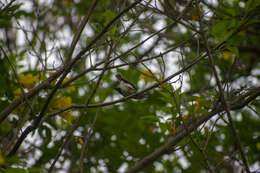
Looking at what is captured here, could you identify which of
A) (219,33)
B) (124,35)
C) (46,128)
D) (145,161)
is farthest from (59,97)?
(219,33)

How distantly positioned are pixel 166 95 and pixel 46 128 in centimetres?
160

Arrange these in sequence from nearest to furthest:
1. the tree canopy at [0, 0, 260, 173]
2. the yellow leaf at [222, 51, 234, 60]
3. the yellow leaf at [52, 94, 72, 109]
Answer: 1. the tree canopy at [0, 0, 260, 173]
2. the yellow leaf at [52, 94, 72, 109]
3. the yellow leaf at [222, 51, 234, 60]

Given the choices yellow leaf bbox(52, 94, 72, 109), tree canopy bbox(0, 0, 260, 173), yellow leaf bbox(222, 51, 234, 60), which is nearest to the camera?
tree canopy bbox(0, 0, 260, 173)

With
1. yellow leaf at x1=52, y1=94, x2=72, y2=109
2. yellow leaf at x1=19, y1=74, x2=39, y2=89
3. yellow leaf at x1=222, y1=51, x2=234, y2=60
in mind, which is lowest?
yellow leaf at x1=52, y1=94, x2=72, y2=109

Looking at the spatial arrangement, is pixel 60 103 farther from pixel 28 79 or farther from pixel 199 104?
pixel 199 104

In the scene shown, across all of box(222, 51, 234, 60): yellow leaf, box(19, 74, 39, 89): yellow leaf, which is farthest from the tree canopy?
box(222, 51, 234, 60): yellow leaf

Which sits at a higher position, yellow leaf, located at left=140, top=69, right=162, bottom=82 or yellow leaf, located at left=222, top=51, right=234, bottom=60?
yellow leaf, located at left=222, top=51, right=234, bottom=60

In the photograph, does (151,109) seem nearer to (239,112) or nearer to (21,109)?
(239,112)

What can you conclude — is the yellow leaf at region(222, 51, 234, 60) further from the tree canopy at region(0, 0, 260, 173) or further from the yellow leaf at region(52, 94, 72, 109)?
the yellow leaf at region(52, 94, 72, 109)

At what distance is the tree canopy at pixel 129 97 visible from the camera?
9.60 ft

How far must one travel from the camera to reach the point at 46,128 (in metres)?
3.81

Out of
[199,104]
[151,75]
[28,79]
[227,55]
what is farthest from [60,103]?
[227,55]

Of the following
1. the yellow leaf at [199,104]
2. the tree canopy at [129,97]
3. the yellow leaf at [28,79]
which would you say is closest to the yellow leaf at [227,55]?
the tree canopy at [129,97]

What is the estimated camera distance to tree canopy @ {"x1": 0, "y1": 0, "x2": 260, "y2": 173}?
2926 mm
